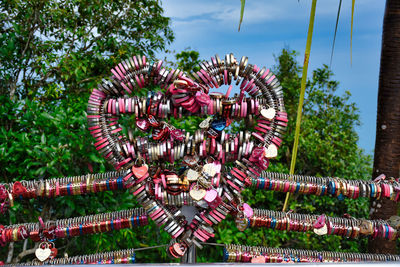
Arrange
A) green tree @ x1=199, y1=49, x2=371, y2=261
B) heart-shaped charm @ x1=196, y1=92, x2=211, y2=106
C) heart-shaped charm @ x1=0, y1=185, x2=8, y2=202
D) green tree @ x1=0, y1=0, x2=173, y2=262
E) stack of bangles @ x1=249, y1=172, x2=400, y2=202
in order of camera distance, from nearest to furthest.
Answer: heart-shaped charm @ x1=196, y1=92, x2=211, y2=106 < heart-shaped charm @ x1=0, y1=185, x2=8, y2=202 < stack of bangles @ x1=249, y1=172, x2=400, y2=202 < green tree @ x1=0, y1=0, x2=173, y2=262 < green tree @ x1=199, y1=49, x2=371, y2=261

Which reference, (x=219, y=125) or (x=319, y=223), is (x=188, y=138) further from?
(x=319, y=223)

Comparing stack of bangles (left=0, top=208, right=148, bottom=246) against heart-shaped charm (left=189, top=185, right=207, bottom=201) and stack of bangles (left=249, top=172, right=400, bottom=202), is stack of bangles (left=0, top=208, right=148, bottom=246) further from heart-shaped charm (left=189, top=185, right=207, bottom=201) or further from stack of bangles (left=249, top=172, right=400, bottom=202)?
stack of bangles (left=249, top=172, right=400, bottom=202)

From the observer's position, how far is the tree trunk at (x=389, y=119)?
1945 mm

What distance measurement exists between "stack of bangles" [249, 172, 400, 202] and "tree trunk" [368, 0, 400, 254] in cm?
51

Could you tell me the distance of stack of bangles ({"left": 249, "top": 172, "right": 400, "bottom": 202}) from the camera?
4.76ft

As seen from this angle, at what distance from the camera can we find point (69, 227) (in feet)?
4.58

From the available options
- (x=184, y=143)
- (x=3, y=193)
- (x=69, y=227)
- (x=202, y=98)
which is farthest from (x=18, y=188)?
(x=202, y=98)

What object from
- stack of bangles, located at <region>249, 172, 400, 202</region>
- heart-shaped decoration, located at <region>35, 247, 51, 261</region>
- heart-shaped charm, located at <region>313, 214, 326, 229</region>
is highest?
stack of bangles, located at <region>249, 172, 400, 202</region>

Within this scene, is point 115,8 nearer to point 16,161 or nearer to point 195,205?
point 16,161

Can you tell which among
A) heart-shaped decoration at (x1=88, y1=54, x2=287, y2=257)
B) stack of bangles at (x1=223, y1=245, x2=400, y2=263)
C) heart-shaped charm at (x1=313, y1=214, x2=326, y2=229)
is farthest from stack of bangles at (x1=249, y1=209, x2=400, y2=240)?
heart-shaped decoration at (x1=88, y1=54, x2=287, y2=257)

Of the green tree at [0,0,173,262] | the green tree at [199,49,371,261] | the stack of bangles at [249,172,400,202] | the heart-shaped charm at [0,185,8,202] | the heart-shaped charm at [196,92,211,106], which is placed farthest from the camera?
the green tree at [199,49,371,261]

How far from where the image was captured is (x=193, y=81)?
48.0 inches

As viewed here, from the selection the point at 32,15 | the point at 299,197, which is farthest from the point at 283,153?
the point at 32,15

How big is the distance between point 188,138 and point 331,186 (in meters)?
0.64
